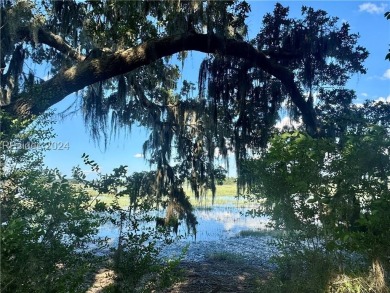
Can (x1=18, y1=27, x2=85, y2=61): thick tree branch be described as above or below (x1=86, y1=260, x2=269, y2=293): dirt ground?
above

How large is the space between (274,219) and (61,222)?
206cm

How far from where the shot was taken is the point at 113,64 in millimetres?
4938

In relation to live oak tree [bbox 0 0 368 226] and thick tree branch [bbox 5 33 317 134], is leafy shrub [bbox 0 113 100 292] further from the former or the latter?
thick tree branch [bbox 5 33 317 134]

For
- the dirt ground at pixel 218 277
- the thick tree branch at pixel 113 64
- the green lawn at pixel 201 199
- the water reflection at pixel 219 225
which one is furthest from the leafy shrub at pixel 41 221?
the water reflection at pixel 219 225

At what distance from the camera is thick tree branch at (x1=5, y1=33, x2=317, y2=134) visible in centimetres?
466

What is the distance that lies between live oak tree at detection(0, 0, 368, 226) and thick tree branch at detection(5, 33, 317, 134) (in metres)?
0.01

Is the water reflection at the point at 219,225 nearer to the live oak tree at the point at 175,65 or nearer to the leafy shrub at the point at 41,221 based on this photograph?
the live oak tree at the point at 175,65

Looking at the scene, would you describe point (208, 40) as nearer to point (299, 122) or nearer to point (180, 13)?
point (180, 13)

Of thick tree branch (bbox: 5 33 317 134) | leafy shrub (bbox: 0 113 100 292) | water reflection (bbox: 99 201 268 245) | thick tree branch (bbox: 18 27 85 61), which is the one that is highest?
thick tree branch (bbox: 18 27 85 61)

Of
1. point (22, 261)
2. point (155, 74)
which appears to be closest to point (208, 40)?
point (155, 74)

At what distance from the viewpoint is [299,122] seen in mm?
7312

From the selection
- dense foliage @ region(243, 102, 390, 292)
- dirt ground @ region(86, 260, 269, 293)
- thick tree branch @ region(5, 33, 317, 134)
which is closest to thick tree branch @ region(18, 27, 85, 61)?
thick tree branch @ region(5, 33, 317, 134)

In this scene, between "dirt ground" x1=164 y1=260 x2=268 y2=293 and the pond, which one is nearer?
"dirt ground" x1=164 y1=260 x2=268 y2=293

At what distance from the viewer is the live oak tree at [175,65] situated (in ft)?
16.5
